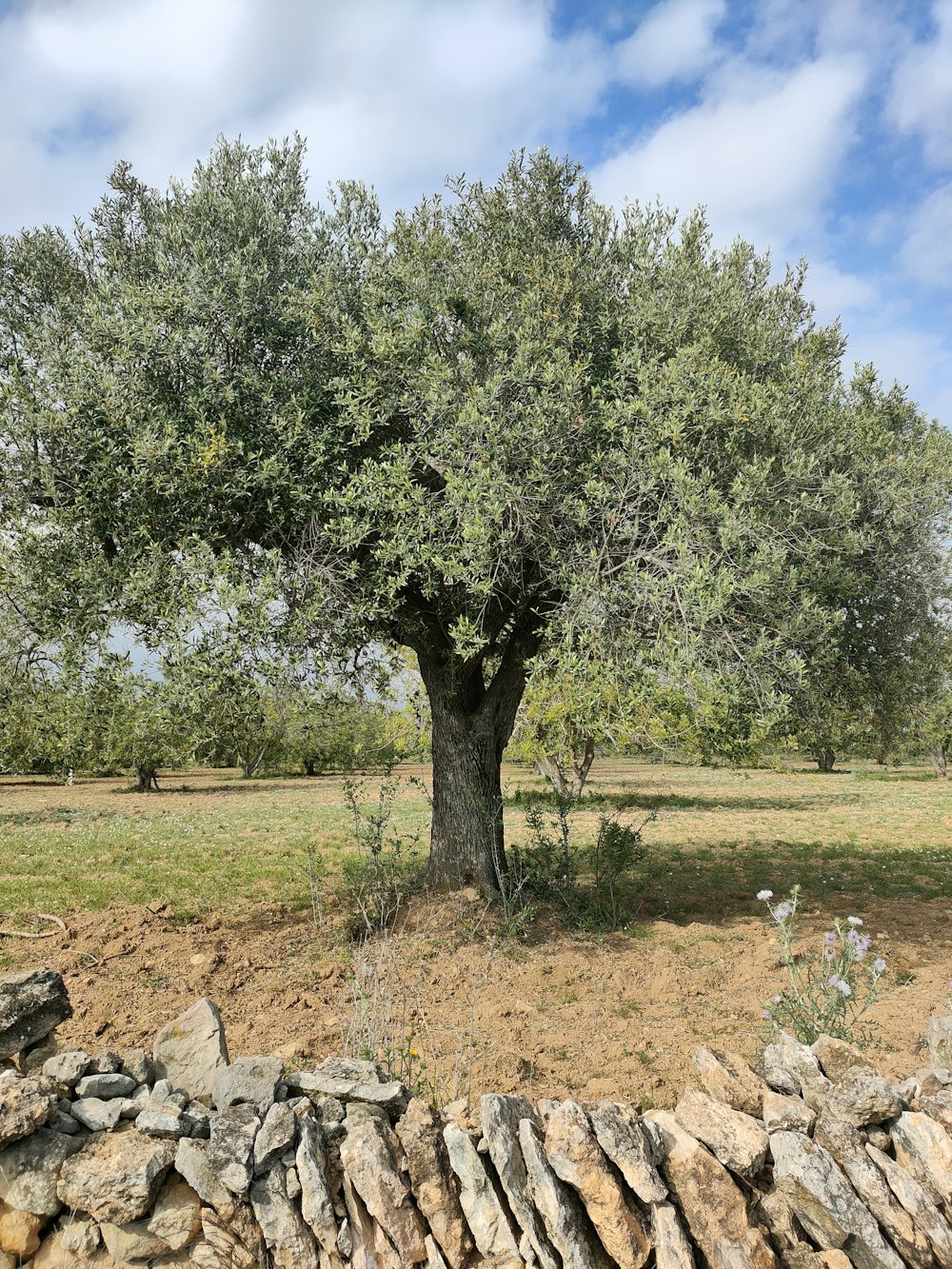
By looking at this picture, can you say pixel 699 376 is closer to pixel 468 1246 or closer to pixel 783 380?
pixel 783 380

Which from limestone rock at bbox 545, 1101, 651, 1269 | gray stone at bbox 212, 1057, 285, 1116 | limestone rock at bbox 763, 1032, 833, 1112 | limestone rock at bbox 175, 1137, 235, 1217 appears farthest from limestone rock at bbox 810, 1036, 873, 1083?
limestone rock at bbox 175, 1137, 235, 1217

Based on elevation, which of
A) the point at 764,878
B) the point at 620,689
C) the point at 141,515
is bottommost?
the point at 764,878

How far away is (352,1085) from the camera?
4.25 metres

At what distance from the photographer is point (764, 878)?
48.1 feet

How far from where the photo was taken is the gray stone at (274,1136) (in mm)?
Answer: 3827

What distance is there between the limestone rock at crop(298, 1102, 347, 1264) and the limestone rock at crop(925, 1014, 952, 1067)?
144 inches

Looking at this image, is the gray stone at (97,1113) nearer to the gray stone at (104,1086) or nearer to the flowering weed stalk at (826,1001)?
the gray stone at (104,1086)

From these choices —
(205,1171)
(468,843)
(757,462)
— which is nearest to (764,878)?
(468,843)

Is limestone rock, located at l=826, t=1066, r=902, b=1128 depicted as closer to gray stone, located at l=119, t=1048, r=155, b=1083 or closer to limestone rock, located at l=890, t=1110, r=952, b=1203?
limestone rock, located at l=890, t=1110, r=952, b=1203

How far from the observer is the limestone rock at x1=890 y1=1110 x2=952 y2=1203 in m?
3.73

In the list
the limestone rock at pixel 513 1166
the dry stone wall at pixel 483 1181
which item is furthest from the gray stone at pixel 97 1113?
the limestone rock at pixel 513 1166

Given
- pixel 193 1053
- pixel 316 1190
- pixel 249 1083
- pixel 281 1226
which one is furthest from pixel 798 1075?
pixel 193 1053

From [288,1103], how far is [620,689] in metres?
5.20

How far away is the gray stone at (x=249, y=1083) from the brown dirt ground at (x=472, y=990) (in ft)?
3.44
